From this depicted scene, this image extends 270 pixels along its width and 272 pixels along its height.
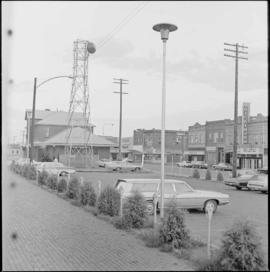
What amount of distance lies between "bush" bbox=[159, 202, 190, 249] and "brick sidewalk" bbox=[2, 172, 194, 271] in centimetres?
40

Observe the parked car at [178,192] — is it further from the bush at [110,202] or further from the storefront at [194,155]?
the storefront at [194,155]

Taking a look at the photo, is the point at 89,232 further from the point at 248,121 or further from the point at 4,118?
the point at 248,121

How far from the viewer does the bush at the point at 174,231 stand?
7648mm

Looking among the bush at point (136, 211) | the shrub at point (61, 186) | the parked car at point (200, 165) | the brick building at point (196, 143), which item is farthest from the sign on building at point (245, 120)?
the bush at point (136, 211)

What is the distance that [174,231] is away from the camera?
25.2 ft

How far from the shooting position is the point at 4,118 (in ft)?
6.92

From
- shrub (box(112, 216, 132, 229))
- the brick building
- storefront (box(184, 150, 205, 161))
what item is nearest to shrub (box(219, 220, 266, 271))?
shrub (box(112, 216, 132, 229))

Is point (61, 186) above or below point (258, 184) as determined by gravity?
above

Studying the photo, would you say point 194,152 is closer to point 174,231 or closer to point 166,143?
point 166,143

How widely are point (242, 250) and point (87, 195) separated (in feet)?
30.3

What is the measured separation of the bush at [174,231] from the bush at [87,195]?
639 centimetres

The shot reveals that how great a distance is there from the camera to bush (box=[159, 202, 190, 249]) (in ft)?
25.1

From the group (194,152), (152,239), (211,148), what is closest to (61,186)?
(152,239)

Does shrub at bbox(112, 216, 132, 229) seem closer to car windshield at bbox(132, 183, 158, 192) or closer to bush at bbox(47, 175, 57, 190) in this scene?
car windshield at bbox(132, 183, 158, 192)
